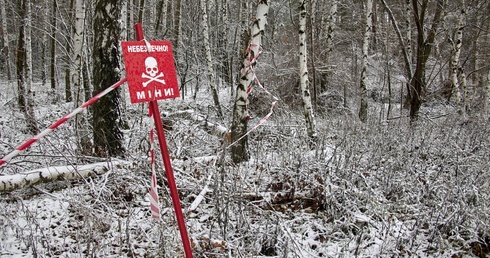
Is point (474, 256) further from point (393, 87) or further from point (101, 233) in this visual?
point (393, 87)

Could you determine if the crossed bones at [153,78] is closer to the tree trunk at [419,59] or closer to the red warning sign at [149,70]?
the red warning sign at [149,70]

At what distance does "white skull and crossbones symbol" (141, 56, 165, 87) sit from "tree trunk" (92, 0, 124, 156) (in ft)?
7.75

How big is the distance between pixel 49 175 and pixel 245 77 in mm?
2801

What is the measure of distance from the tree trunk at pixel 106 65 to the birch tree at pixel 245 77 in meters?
1.75

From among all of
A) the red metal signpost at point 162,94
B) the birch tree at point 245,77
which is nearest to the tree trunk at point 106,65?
the birch tree at point 245,77

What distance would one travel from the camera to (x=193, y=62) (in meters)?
15.0

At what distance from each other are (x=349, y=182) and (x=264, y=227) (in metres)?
1.38

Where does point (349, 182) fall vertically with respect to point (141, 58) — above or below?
below

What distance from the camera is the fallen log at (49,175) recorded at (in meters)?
3.35

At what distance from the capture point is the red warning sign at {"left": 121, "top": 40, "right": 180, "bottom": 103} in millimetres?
2342

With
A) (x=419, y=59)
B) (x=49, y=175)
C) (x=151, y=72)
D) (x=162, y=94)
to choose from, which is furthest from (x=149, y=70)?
(x=419, y=59)

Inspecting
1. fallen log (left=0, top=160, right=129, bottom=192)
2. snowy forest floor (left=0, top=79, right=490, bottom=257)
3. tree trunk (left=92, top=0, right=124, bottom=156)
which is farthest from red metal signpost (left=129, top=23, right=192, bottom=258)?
tree trunk (left=92, top=0, right=124, bottom=156)

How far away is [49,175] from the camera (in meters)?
3.61

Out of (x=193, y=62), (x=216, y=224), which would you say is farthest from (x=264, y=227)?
(x=193, y=62)
